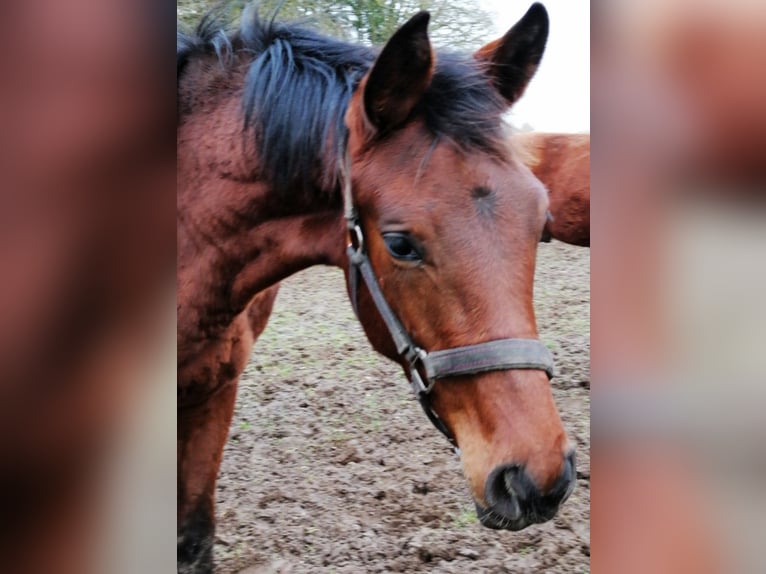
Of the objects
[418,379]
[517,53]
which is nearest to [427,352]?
[418,379]

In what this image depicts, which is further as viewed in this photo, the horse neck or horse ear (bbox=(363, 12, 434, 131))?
the horse neck

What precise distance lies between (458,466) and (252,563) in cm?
64

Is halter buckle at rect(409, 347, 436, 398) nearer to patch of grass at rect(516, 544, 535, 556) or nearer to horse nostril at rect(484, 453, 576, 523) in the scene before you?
horse nostril at rect(484, 453, 576, 523)

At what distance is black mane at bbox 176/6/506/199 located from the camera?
151 centimetres

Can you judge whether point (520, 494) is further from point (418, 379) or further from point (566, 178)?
point (566, 178)

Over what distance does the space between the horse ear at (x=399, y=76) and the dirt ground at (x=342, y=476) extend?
1.61 feet

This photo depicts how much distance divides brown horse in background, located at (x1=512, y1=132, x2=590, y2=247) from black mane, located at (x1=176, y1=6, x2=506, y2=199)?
158 millimetres

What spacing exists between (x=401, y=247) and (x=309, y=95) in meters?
0.46

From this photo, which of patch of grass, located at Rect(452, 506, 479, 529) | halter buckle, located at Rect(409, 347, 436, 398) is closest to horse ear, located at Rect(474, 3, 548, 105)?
halter buckle, located at Rect(409, 347, 436, 398)

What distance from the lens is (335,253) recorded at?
158cm

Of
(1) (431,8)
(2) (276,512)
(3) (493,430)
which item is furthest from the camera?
(2) (276,512)

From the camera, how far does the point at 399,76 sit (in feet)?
4.87
